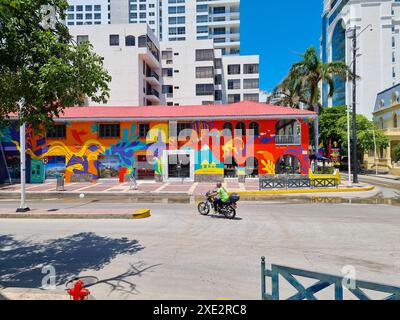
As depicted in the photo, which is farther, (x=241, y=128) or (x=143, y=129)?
(x=143, y=129)

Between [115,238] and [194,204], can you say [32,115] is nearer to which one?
[115,238]

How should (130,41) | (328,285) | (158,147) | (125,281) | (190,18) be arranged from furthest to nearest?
(190,18), (130,41), (158,147), (125,281), (328,285)

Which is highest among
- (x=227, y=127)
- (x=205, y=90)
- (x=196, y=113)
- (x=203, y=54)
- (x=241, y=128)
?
(x=203, y=54)

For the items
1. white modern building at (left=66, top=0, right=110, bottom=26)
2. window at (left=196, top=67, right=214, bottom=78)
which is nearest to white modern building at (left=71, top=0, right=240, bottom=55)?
white modern building at (left=66, top=0, right=110, bottom=26)

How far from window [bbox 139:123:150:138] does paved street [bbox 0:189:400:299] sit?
638 inches

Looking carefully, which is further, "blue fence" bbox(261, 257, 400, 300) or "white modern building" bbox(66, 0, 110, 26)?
"white modern building" bbox(66, 0, 110, 26)

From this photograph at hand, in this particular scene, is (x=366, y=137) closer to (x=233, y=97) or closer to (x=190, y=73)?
(x=233, y=97)

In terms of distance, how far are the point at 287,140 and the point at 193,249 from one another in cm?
2249

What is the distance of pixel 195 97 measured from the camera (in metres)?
60.0

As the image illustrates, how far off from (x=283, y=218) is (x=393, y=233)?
13.9 ft

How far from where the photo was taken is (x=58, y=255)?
8.58 metres

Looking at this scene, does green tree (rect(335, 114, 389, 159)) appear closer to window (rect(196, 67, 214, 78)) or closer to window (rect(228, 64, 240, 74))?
window (rect(196, 67, 214, 78))

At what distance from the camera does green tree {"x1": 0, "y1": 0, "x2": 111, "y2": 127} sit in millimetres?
5945

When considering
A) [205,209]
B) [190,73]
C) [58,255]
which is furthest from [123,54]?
[58,255]
